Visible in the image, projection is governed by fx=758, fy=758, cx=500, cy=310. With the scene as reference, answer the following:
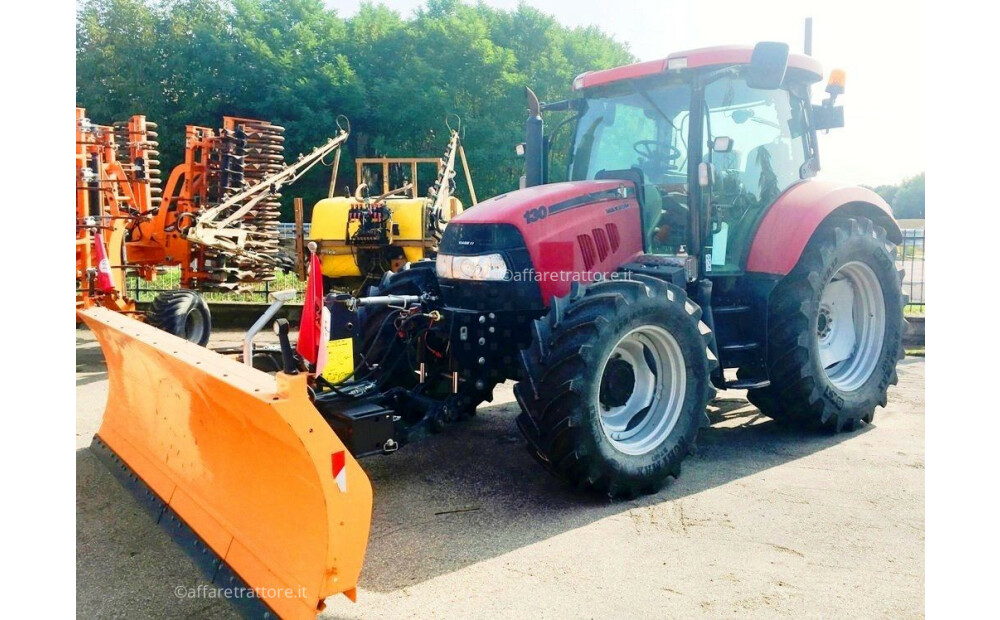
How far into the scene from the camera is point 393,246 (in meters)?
9.69

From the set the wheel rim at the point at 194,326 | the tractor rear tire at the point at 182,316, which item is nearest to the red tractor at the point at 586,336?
the tractor rear tire at the point at 182,316

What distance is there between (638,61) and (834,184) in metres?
1.57

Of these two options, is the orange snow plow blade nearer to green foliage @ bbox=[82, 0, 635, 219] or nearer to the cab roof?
green foliage @ bbox=[82, 0, 635, 219]

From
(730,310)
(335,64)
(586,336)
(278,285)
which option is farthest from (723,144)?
(278,285)

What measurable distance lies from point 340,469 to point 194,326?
603 cm

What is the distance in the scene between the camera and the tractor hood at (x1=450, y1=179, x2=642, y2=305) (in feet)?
13.7

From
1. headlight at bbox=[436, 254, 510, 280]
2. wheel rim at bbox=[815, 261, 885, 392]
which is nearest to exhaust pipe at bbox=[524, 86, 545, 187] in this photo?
headlight at bbox=[436, 254, 510, 280]

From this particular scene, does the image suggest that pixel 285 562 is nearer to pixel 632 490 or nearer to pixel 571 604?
pixel 571 604

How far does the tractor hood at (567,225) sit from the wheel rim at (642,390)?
1.74 feet

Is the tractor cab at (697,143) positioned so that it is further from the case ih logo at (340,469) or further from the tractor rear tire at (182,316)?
the tractor rear tire at (182,316)

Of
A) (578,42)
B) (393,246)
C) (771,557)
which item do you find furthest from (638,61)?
(393,246)

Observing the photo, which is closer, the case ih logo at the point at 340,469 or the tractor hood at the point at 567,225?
the case ih logo at the point at 340,469

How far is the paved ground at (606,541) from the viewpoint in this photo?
2.85m

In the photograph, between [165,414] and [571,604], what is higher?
[165,414]
